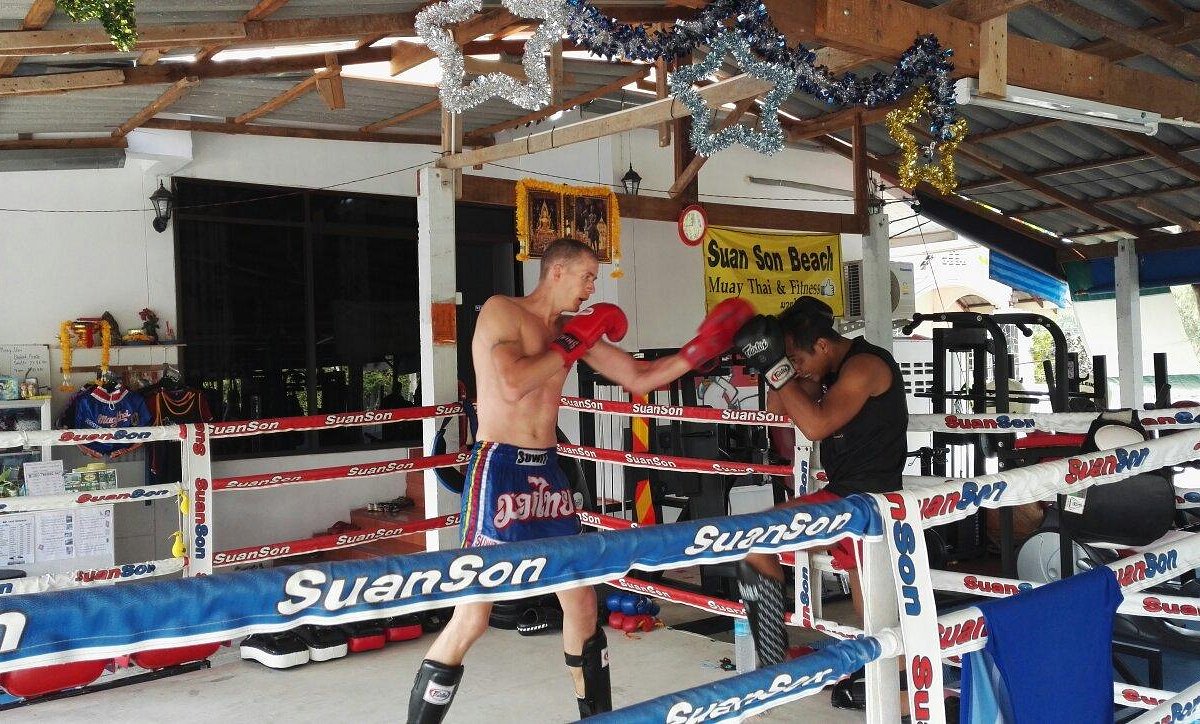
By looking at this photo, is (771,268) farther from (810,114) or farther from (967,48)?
(967,48)

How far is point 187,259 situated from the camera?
739 centimetres

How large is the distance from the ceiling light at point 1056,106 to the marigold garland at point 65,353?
5884 millimetres

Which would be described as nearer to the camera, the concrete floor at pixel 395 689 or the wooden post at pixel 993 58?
the concrete floor at pixel 395 689

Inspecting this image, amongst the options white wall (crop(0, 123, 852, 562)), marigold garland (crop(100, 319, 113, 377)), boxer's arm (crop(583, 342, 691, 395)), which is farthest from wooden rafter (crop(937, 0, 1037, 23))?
marigold garland (crop(100, 319, 113, 377))

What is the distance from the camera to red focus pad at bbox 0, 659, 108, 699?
3.15 m

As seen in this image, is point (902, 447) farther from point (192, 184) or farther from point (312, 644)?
point (192, 184)

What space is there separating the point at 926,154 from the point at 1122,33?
71.3 inches

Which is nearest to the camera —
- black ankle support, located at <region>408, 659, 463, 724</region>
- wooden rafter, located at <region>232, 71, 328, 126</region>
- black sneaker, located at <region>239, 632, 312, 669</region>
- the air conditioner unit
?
black ankle support, located at <region>408, 659, 463, 724</region>

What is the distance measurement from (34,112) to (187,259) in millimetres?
1769

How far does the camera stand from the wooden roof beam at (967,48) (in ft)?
11.0

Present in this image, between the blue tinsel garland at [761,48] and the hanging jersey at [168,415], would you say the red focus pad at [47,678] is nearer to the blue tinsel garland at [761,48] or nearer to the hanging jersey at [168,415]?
the blue tinsel garland at [761,48]

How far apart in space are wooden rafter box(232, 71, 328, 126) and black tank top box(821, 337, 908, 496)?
4.22 metres

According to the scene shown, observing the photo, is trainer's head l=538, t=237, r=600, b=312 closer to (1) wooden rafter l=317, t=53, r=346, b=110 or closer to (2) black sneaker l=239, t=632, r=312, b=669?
(2) black sneaker l=239, t=632, r=312, b=669

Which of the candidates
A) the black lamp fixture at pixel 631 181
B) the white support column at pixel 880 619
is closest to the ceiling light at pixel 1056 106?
the white support column at pixel 880 619
